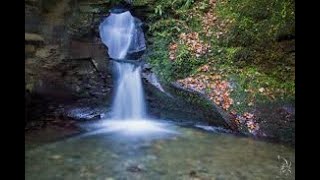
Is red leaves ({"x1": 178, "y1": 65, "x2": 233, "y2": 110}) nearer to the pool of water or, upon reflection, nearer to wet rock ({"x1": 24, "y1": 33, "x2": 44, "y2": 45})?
the pool of water

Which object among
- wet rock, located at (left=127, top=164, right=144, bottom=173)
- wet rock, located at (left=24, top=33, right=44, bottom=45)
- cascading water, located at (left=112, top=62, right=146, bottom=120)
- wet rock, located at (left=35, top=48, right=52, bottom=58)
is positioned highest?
wet rock, located at (left=24, top=33, right=44, bottom=45)

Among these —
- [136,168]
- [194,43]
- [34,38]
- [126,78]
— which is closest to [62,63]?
[34,38]

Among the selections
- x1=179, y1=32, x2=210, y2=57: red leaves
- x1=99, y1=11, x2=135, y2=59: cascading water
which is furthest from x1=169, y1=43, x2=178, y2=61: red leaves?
x1=99, y1=11, x2=135, y2=59: cascading water

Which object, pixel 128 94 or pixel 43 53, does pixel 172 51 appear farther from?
pixel 43 53

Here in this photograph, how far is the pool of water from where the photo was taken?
5.28 m

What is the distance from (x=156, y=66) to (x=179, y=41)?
120 cm

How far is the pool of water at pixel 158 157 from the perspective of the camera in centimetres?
528

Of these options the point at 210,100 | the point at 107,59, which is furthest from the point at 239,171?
the point at 107,59

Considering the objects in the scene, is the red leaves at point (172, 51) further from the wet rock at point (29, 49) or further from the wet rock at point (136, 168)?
the wet rock at point (136, 168)

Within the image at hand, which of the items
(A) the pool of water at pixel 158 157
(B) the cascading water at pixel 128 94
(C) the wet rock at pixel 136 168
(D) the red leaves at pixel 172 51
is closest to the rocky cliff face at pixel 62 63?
(B) the cascading water at pixel 128 94

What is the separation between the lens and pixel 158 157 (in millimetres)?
6184
